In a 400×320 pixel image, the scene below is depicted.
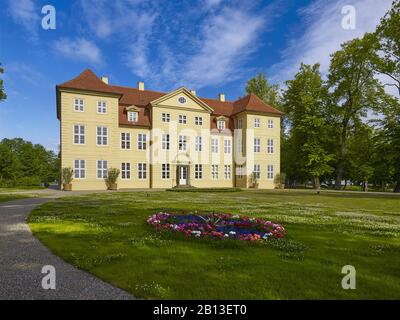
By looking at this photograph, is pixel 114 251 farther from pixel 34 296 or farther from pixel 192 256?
pixel 34 296

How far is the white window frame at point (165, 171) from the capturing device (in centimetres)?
3862

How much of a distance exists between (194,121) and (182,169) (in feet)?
23.2

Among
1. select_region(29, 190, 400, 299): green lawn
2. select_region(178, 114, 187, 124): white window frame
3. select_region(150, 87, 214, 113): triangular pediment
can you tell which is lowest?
select_region(29, 190, 400, 299): green lawn

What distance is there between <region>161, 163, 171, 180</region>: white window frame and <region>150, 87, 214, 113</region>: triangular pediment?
8184 millimetres

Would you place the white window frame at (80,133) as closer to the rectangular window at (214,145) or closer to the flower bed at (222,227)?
the rectangular window at (214,145)

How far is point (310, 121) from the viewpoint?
42.1 m

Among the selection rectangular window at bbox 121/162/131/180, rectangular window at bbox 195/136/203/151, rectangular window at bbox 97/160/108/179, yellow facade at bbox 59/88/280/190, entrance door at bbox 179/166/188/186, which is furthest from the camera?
rectangular window at bbox 195/136/203/151

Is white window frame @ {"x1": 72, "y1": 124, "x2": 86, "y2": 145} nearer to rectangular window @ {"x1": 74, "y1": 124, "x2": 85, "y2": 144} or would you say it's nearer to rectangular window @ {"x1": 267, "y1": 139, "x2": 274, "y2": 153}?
rectangular window @ {"x1": 74, "y1": 124, "x2": 85, "y2": 144}

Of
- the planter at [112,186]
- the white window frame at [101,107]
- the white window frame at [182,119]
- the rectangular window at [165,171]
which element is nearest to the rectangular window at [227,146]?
the white window frame at [182,119]

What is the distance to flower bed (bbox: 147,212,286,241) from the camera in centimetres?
831

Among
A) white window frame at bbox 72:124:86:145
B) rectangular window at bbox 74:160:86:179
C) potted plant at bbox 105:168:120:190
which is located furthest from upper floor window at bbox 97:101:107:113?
potted plant at bbox 105:168:120:190

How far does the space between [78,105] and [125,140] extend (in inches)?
278

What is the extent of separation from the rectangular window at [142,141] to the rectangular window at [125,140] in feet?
4.49
